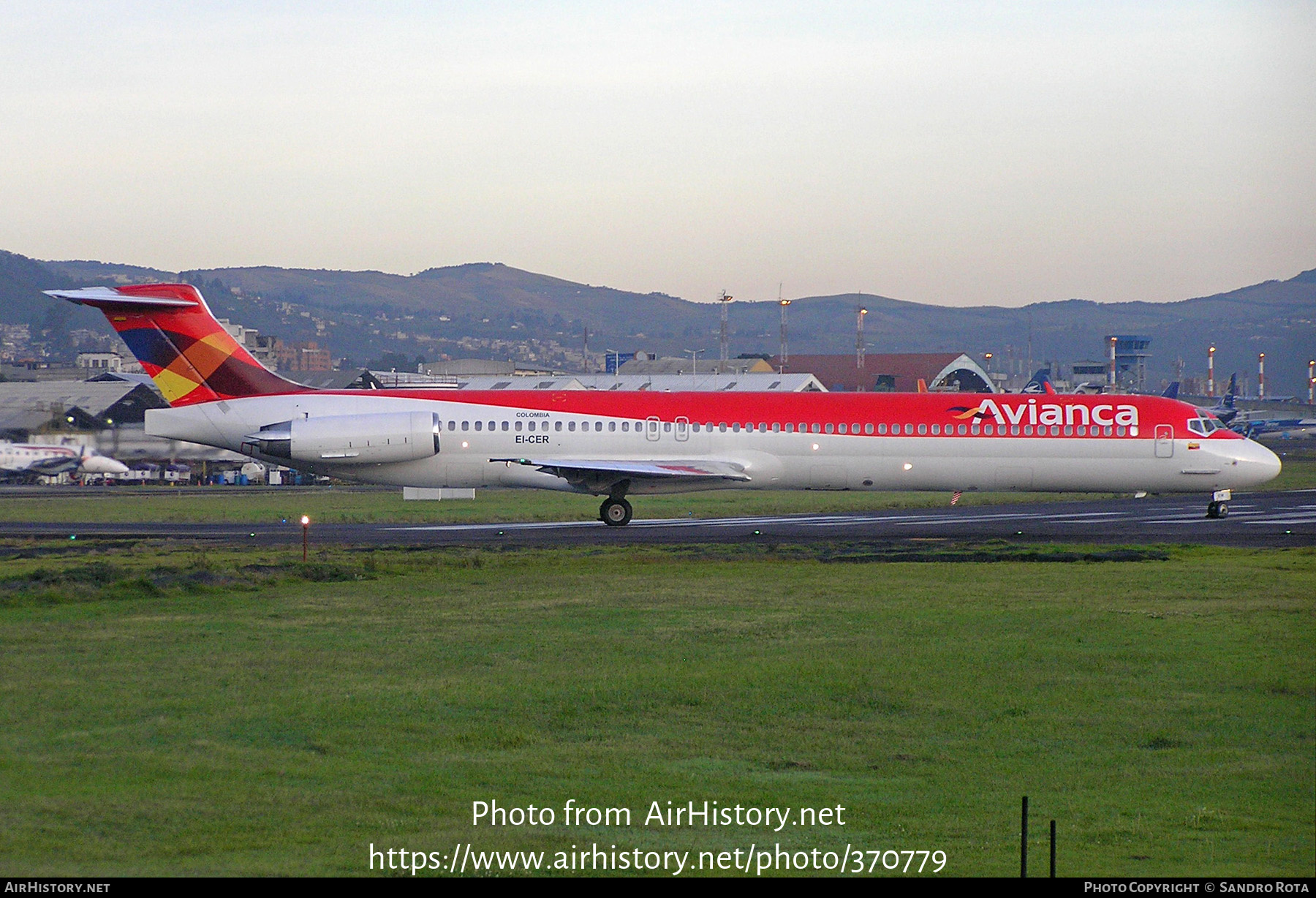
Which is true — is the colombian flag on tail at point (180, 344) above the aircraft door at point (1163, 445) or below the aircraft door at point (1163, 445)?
above

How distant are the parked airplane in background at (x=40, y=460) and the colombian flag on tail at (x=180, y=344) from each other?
30.6m

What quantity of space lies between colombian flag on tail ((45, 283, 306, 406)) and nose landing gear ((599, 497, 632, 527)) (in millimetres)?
9847

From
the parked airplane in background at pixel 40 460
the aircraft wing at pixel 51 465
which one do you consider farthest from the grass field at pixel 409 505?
the aircraft wing at pixel 51 465

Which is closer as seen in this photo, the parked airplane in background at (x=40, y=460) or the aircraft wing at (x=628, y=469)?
the aircraft wing at (x=628, y=469)

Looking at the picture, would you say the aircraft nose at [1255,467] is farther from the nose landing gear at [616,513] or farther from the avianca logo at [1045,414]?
the nose landing gear at [616,513]

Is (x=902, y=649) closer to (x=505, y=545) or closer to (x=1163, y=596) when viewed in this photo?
(x=1163, y=596)

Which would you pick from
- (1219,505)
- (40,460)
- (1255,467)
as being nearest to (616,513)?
(1255,467)

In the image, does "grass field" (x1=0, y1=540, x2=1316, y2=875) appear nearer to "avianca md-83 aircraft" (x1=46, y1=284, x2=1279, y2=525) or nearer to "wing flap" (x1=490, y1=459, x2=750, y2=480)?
"wing flap" (x1=490, y1=459, x2=750, y2=480)

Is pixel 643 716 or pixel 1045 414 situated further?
pixel 1045 414

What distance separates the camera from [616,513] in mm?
36594

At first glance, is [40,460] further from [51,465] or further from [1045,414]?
[1045,414]

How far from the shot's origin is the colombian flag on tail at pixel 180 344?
114 feet

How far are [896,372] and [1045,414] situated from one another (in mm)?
94640
